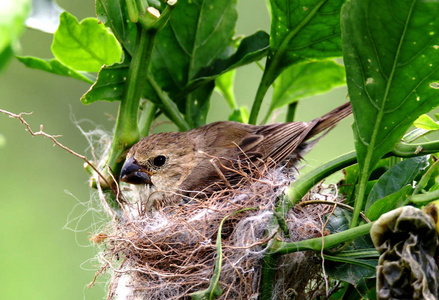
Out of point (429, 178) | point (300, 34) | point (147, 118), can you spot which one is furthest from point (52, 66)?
point (429, 178)

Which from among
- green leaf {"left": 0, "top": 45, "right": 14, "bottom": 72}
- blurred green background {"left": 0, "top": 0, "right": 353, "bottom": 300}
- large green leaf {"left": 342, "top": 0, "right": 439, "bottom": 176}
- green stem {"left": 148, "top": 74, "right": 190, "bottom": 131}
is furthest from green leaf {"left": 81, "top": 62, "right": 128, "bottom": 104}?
blurred green background {"left": 0, "top": 0, "right": 353, "bottom": 300}

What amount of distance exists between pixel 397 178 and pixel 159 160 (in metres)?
1.46

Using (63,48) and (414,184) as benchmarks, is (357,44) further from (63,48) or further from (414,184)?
(63,48)

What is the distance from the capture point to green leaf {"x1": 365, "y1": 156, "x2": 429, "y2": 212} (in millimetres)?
2025

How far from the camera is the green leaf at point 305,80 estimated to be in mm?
3021

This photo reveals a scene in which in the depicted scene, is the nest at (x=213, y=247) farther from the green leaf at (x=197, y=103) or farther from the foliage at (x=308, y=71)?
the green leaf at (x=197, y=103)

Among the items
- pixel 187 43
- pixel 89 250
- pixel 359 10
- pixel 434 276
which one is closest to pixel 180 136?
pixel 187 43

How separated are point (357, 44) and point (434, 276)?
0.75 meters

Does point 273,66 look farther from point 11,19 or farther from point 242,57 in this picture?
point 11,19

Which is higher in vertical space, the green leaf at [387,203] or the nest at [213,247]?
the nest at [213,247]

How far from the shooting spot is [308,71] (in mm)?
3082

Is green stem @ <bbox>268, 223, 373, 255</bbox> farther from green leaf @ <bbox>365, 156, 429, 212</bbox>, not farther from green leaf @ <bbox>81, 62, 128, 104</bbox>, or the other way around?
green leaf @ <bbox>81, 62, 128, 104</bbox>

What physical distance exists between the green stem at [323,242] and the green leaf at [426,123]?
68cm

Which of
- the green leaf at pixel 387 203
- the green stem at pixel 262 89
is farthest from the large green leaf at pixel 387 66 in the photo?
the green stem at pixel 262 89
